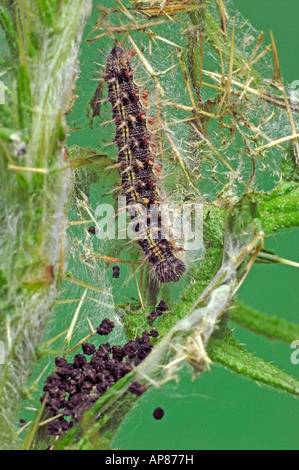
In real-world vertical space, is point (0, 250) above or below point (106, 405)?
above

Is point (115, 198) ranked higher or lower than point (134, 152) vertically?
lower

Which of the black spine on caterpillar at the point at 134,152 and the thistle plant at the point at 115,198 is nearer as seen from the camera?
the thistle plant at the point at 115,198

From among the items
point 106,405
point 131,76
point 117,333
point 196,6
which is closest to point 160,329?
point 117,333

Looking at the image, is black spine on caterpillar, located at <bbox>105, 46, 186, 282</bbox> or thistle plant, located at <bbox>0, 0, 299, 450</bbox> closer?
thistle plant, located at <bbox>0, 0, 299, 450</bbox>

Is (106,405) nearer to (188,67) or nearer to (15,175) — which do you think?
(15,175)
